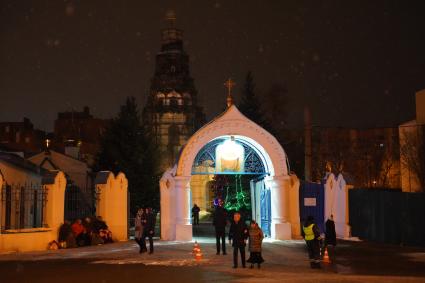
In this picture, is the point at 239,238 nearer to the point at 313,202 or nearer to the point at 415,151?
the point at 313,202

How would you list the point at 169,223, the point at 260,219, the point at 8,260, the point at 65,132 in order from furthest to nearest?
the point at 65,132
the point at 260,219
the point at 169,223
the point at 8,260

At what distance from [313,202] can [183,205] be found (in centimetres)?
653

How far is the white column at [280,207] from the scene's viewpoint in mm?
29250

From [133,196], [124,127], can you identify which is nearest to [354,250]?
[133,196]

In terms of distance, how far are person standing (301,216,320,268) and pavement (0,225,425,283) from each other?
1.08 feet

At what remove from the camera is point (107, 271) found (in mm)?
17453

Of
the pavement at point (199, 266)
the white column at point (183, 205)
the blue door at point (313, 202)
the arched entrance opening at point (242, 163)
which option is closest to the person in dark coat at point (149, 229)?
the pavement at point (199, 266)

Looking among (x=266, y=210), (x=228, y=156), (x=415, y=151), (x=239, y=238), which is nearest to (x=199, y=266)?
(x=239, y=238)

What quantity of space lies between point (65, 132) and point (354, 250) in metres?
73.1

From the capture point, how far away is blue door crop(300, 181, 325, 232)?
101 ft

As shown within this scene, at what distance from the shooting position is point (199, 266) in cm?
1858

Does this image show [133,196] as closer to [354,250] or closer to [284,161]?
[284,161]

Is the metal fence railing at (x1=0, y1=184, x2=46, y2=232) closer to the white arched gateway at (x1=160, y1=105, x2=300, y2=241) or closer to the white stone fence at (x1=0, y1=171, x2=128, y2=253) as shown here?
the white stone fence at (x1=0, y1=171, x2=128, y2=253)

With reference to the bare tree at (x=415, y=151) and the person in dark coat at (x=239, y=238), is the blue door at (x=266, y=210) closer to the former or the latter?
the person in dark coat at (x=239, y=238)
